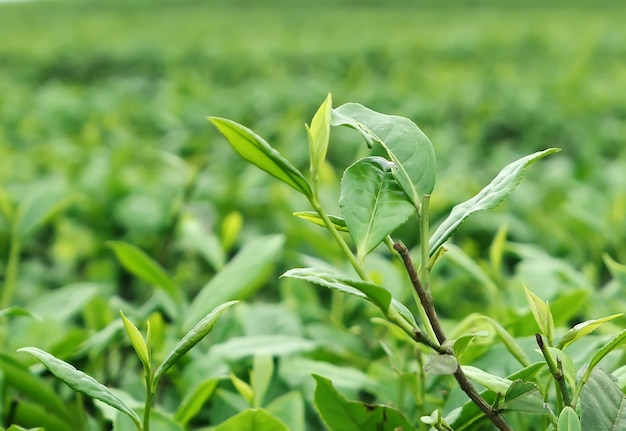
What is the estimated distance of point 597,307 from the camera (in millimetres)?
1329

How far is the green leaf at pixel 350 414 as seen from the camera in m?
0.78

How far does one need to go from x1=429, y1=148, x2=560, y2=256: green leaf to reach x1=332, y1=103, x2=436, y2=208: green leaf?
0.04 meters

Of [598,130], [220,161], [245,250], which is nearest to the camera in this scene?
[245,250]

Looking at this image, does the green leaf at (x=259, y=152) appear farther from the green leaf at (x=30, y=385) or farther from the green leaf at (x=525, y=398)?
A: the green leaf at (x=30, y=385)

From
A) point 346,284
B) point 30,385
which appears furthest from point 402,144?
point 30,385

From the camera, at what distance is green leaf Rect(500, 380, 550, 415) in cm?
66

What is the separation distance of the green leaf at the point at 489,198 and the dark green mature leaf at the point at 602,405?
18 cm

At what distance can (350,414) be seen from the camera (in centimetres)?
79

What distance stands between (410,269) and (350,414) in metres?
0.24

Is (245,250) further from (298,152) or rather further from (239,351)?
(298,152)

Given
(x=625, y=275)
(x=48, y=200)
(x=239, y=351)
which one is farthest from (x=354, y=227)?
(x=48, y=200)

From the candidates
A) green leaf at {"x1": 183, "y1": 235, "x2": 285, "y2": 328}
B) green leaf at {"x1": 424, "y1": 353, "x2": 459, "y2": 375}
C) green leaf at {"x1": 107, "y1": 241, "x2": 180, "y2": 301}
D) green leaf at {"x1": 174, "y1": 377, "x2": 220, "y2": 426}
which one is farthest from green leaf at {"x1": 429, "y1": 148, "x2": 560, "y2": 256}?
green leaf at {"x1": 107, "y1": 241, "x2": 180, "y2": 301}

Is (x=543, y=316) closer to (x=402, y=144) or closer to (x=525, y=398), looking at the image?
(x=525, y=398)

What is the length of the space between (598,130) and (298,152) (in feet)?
4.27
